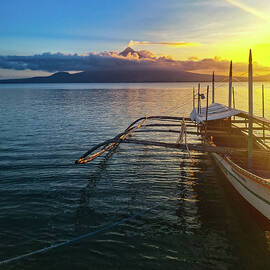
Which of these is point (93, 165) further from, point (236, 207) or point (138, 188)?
point (236, 207)

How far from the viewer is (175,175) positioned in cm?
1930

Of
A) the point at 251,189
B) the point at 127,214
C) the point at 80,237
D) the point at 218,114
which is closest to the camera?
the point at 80,237

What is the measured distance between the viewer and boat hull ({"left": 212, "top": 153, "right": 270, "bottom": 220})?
452 inches

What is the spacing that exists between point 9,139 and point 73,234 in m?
21.8

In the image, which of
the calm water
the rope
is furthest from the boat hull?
the rope

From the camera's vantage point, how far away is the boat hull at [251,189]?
1148 centimetres

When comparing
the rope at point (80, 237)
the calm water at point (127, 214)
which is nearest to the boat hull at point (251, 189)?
the calm water at point (127, 214)

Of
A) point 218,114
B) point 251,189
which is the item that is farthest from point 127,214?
point 218,114

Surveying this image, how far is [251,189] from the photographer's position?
1282cm

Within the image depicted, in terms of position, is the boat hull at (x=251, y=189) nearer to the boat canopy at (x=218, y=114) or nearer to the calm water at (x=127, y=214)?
the calm water at (x=127, y=214)

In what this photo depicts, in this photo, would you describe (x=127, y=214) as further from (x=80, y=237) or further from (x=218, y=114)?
(x=218, y=114)

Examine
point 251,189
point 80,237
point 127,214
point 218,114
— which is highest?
point 218,114

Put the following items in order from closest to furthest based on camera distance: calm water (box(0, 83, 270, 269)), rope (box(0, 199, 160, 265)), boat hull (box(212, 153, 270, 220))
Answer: rope (box(0, 199, 160, 265)), calm water (box(0, 83, 270, 269)), boat hull (box(212, 153, 270, 220))

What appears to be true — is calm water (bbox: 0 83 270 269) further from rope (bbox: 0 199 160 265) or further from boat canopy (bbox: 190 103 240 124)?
boat canopy (bbox: 190 103 240 124)
